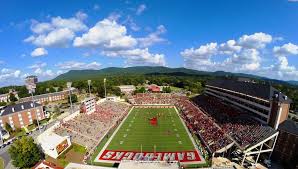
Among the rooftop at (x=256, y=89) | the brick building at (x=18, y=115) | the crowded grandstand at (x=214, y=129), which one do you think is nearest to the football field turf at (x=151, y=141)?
the crowded grandstand at (x=214, y=129)

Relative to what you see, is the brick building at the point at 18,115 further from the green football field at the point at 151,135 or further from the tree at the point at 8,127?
the green football field at the point at 151,135

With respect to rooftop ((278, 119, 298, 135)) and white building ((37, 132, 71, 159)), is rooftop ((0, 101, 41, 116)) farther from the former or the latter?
rooftop ((278, 119, 298, 135))

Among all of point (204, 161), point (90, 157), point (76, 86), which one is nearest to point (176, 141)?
point (204, 161)

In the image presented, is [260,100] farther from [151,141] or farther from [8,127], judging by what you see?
[8,127]

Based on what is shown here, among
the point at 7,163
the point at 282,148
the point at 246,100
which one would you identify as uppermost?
the point at 246,100

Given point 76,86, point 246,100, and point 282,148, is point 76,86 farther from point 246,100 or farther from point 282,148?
point 282,148

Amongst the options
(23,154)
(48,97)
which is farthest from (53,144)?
(48,97)
